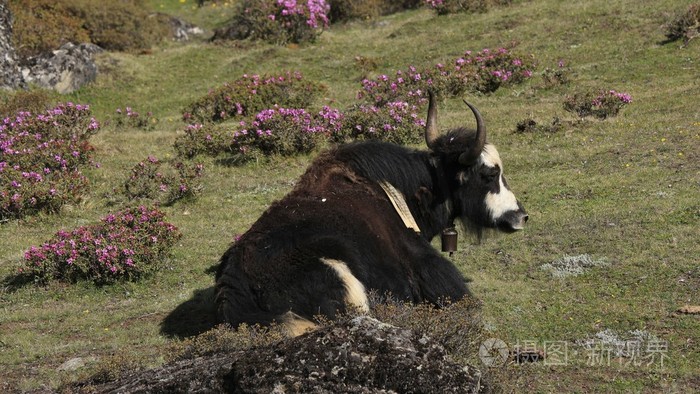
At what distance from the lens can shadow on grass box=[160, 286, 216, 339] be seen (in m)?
9.01

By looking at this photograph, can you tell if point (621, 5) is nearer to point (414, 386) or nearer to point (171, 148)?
point (171, 148)

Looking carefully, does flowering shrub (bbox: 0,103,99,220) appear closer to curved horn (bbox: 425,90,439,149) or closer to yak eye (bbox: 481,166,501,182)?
curved horn (bbox: 425,90,439,149)

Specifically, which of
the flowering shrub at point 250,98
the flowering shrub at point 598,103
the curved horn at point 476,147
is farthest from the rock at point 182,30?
the curved horn at point 476,147

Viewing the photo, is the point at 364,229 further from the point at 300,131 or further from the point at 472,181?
the point at 300,131

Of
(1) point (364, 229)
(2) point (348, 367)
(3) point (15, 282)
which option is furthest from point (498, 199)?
(3) point (15, 282)

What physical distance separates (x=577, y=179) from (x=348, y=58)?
34.8 ft

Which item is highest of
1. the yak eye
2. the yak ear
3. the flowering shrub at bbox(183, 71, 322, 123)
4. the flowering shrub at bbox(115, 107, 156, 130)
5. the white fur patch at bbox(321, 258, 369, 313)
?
the yak eye

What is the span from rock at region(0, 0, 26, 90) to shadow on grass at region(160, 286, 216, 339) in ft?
40.7

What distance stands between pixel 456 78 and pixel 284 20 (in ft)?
25.5

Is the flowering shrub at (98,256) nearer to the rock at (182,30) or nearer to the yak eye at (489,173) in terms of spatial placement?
the yak eye at (489,173)

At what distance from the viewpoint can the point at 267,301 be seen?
720 cm

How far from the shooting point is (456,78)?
1898 cm

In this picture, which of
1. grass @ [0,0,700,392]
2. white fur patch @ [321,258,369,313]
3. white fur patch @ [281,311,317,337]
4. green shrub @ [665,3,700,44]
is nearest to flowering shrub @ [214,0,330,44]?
grass @ [0,0,700,392]

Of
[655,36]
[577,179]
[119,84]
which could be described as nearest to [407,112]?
[577,179]
